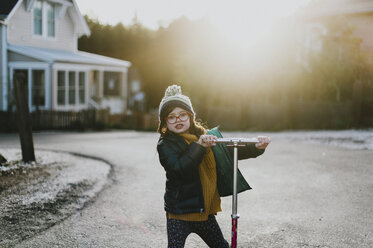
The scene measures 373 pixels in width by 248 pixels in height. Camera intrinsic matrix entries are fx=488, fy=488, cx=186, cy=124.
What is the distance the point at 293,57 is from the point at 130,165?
40.0 feet

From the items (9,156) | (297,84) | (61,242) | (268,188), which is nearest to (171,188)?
(61,242)

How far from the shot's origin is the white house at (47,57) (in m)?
20.6

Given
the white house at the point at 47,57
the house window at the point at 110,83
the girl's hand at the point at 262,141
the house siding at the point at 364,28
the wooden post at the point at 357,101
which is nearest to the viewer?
the girl's hand at the point at 262,141

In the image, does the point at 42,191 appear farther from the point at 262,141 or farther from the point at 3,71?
the point at 3,71

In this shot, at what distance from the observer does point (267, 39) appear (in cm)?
2081

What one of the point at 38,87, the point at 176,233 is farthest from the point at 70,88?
the point at 176,233

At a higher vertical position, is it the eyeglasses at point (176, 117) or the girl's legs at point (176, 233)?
the eyeglasses at point (176, 117)

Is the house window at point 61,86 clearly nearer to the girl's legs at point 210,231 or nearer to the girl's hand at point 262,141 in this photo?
the girl's legs at point 210,231

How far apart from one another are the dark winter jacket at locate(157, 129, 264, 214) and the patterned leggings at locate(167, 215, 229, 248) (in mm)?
139

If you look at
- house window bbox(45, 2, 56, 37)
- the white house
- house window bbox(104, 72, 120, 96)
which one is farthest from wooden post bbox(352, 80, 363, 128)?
house window bbox(104, 72, 120, 96)

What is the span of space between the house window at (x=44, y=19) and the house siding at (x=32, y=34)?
0.25 metres

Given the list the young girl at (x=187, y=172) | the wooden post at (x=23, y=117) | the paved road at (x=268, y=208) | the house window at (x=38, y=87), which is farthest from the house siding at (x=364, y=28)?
the young girl at (x=187, y=172)

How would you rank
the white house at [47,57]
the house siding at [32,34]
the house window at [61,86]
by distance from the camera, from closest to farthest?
the white house at [47,57], the house siding at [32,34], the house window at [61,86]

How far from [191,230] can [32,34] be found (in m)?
20.5
